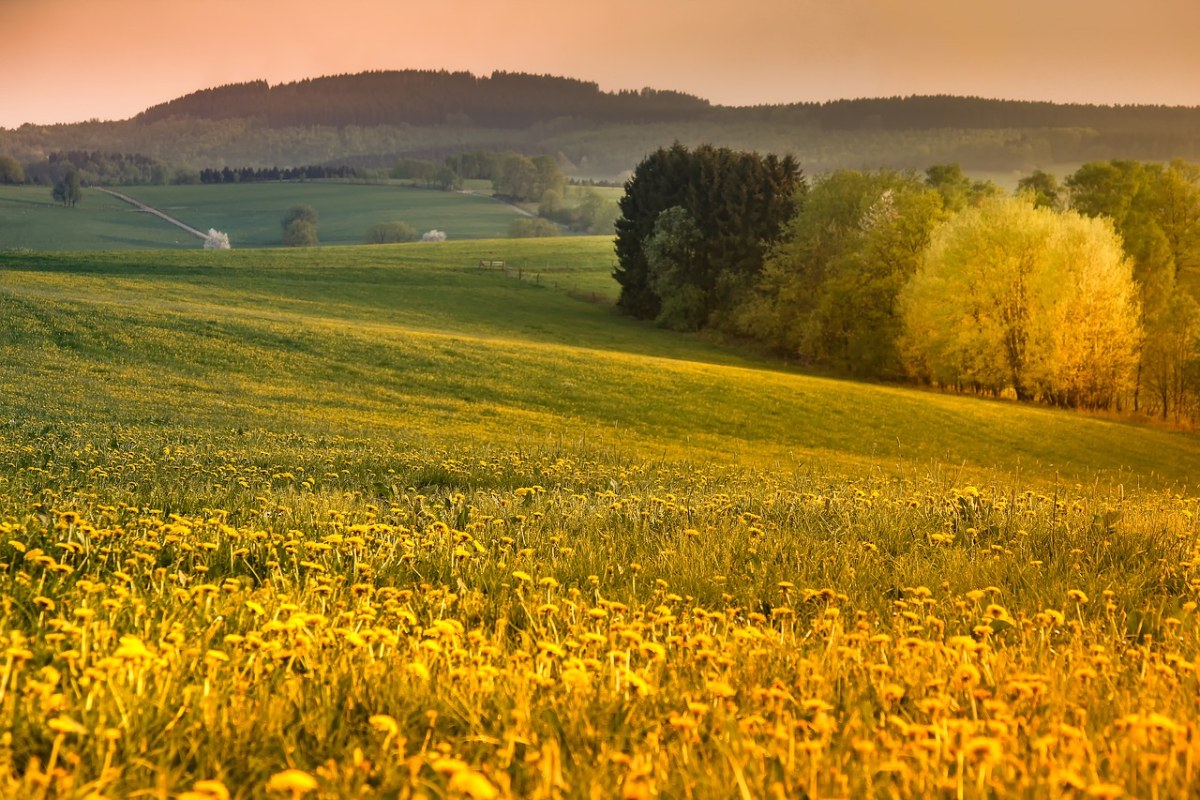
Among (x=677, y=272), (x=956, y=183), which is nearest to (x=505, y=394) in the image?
(x=677, y=272)

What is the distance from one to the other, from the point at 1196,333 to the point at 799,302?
24960 millimetres

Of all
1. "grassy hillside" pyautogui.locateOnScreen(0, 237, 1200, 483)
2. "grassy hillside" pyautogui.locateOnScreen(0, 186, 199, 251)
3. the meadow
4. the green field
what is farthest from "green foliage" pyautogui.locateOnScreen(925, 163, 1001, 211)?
"grassy hillside" pyautogui.locateOnScreen(0, 186, 199, 251)

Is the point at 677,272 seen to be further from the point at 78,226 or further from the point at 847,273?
the point at 78,226

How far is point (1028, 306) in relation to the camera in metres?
56.8

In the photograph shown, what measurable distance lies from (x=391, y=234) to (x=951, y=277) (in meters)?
122

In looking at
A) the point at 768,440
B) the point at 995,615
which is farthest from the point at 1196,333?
the point at 995,615

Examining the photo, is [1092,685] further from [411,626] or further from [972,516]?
[972,516]

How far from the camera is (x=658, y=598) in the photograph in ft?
21.6

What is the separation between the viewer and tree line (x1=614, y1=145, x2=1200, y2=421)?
185 feet

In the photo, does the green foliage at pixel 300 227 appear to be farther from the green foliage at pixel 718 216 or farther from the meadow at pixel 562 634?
the meadow at pixel 562 634

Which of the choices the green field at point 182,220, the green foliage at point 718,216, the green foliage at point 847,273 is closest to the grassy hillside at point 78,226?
the green field at point 182,220

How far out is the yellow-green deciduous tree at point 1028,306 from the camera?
2185 inches

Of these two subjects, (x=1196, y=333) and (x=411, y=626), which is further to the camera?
(x=1196, y=333)

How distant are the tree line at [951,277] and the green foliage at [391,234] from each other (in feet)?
274
